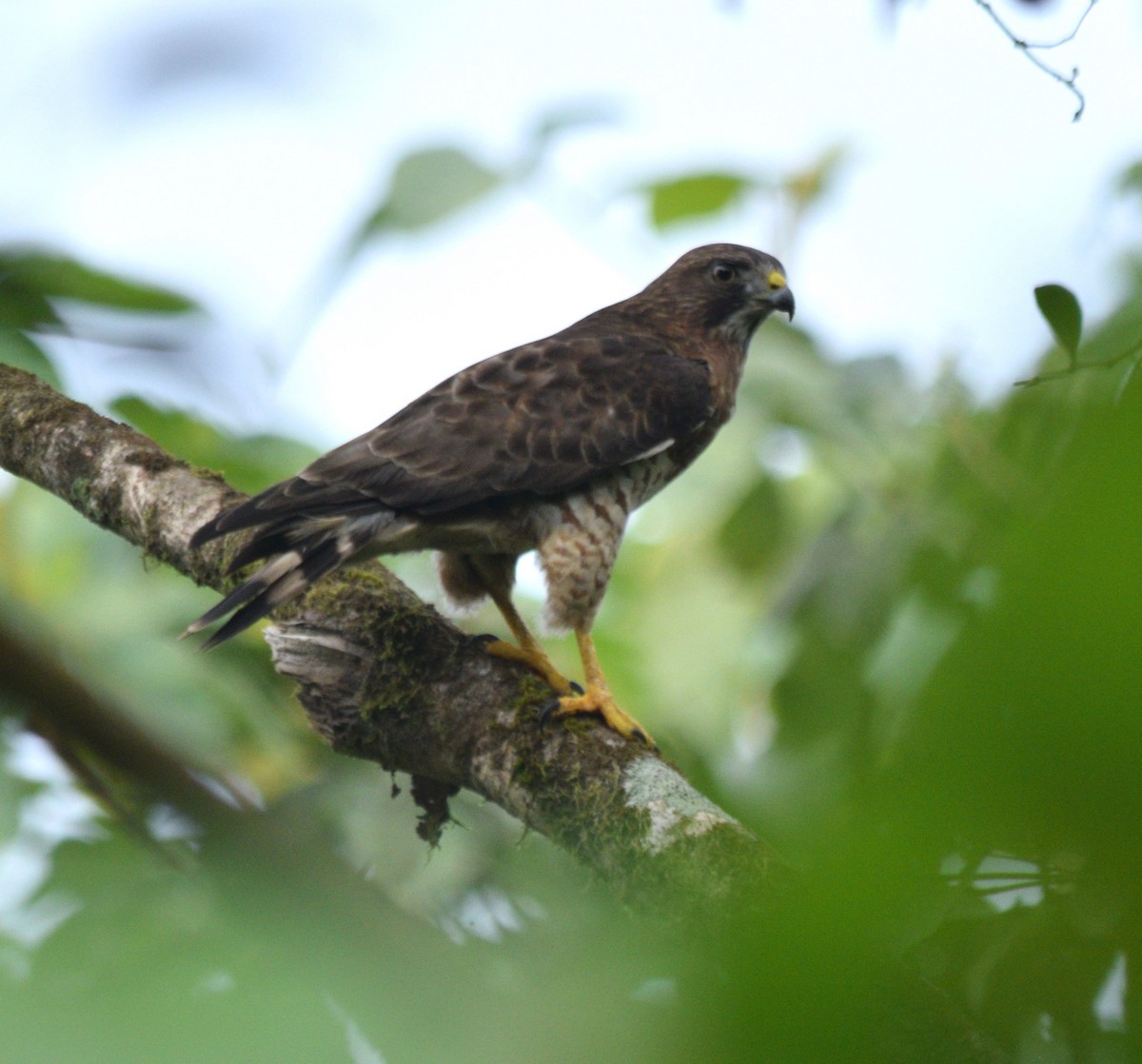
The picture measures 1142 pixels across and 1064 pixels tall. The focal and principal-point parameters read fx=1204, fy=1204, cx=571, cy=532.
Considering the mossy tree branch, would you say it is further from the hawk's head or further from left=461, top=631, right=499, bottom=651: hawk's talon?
the hawk's head

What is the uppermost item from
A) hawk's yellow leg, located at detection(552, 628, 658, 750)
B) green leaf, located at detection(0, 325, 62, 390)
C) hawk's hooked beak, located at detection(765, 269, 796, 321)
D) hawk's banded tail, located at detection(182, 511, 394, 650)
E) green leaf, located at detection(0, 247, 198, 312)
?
green leaf, located at detection(0, 247, 198, 312)

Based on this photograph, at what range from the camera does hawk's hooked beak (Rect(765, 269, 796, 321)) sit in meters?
5.18

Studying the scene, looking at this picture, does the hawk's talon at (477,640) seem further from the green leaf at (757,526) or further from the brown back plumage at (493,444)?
the green leaf at (757,526)

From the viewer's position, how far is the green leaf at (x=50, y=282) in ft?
8.13

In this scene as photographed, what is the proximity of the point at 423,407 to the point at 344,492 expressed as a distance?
56cm

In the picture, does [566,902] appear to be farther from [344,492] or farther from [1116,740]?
[344,492]

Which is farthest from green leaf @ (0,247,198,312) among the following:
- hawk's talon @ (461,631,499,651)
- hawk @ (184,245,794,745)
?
hawk's talon @ (461,631,499,651)

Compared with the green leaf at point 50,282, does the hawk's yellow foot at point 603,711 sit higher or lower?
lower

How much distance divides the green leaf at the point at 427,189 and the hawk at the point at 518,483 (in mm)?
573

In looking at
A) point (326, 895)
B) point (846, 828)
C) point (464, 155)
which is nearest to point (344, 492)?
point (464, 155)

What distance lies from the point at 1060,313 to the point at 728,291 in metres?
3.05

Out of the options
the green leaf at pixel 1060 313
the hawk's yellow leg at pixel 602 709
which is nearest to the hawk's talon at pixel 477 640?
the hawk's yellow leg at pixel 602 709

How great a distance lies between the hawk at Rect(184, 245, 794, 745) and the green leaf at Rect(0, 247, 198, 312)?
0.91 meters

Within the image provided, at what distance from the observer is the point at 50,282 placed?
8.15 ft
